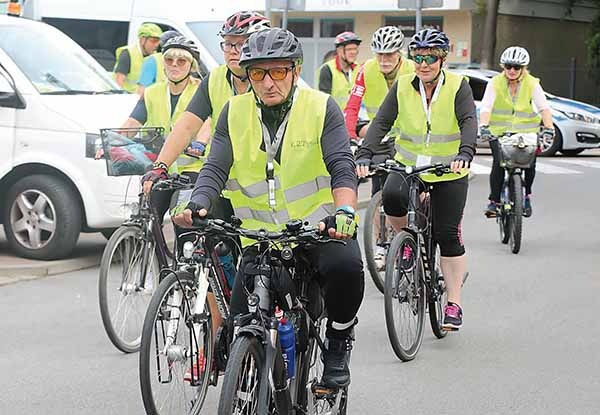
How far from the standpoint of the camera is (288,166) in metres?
5.40

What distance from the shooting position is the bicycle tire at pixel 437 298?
26.4ft

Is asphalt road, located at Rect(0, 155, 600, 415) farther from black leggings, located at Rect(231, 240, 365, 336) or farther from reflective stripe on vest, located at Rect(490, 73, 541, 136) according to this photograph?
reflective stripe on vest, located at Rect(490, 73, 541, 136)

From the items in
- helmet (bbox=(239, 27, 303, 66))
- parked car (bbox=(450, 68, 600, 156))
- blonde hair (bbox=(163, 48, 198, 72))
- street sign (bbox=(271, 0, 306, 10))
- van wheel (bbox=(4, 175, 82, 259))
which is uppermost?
street sign (bbox=(271, 0, 306, 10))

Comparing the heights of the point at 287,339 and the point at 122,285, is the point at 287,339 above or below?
above

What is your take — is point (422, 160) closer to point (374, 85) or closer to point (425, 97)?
point (425, 97)

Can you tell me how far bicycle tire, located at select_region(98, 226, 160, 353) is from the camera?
7582 millimetres

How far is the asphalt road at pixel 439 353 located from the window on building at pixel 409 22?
2575 centimetres

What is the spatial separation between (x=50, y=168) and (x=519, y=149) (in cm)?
428

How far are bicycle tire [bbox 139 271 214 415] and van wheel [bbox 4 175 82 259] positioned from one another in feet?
16.3

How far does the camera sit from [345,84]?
14.6 metres

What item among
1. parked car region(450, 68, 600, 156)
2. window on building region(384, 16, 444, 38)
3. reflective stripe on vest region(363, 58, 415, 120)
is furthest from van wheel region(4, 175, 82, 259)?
window on building region(384, 16, 444, 38)

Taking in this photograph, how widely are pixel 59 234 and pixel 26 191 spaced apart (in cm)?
45

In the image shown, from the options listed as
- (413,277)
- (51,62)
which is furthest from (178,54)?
(51,62)

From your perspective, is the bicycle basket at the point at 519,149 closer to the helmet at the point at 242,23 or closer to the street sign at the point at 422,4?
the helmet at the point at 242,23
